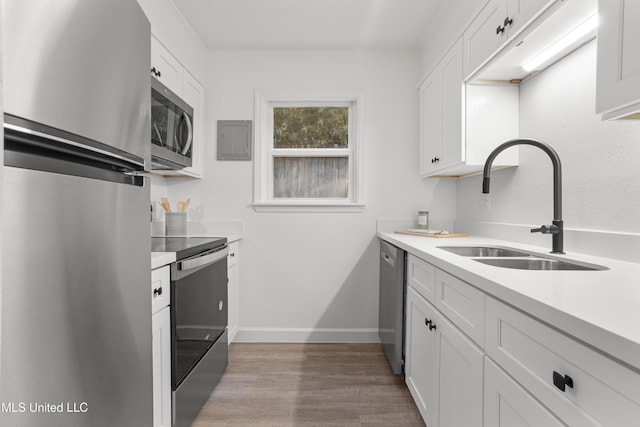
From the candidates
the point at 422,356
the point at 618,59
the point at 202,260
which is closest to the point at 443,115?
the point at 618,59

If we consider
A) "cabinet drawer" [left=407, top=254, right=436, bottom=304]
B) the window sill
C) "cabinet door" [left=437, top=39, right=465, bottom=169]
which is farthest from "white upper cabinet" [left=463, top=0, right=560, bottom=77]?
the window sill

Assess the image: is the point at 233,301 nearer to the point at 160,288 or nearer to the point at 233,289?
the point at 233,289

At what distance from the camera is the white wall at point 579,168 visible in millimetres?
1292

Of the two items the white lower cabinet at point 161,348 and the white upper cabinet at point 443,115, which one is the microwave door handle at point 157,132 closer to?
the white lower cabinet at point 161,348

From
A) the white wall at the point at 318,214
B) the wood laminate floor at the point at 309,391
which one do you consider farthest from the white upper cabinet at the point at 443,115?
the wood laminate floor at the point at 309,391

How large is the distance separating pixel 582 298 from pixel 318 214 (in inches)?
88.5

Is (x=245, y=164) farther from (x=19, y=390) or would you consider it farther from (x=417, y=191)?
(x=19, y=390)

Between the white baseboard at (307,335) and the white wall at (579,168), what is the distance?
1.46 m

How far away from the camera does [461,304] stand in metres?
1.20

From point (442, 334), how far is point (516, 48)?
1.28m

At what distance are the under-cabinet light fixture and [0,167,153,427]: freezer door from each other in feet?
5.49

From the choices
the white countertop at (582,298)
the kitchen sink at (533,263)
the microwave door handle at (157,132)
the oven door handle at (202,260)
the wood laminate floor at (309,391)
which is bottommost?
Answer: the wood laminate floor at (309,391)

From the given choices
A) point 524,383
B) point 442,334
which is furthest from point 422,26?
point 524,383

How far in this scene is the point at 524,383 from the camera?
800 mm
